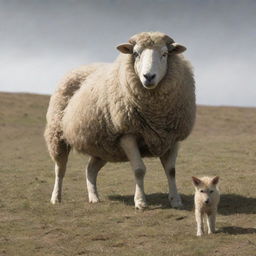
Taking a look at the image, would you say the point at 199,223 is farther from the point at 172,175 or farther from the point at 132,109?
the point at 132,109

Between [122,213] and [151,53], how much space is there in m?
2.79

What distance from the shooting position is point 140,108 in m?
10.4

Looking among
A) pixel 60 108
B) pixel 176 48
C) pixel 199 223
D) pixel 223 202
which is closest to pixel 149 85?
pixel 176 48

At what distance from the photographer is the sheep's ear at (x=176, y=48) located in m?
10.6

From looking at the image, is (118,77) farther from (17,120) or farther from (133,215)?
(17,120)

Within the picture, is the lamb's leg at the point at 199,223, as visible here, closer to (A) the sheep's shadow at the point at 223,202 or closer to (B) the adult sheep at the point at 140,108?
(A) the sheep's shadow at the point at 223,202

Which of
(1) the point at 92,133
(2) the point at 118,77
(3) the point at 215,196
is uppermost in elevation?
(2) the point at 118,77

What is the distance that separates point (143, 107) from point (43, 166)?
9.74 meters

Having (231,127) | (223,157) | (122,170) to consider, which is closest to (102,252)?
(122,170)

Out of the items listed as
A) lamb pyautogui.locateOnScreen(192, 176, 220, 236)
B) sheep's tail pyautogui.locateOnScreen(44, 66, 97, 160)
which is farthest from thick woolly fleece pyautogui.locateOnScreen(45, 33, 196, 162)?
lamb pyautogui.locateOnScreen(192, 176, 220, 236)

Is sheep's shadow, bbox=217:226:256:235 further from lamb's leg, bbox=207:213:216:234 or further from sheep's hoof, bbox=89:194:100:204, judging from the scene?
sheep's hoof, bbox=89:194:100:204

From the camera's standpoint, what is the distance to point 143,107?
33.9ft

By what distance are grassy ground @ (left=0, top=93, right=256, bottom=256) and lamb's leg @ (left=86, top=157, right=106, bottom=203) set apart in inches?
10.0

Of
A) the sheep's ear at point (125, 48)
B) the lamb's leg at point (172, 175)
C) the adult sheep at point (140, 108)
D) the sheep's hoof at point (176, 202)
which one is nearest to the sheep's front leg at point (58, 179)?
→ the adult sheep at point (140, 108)
